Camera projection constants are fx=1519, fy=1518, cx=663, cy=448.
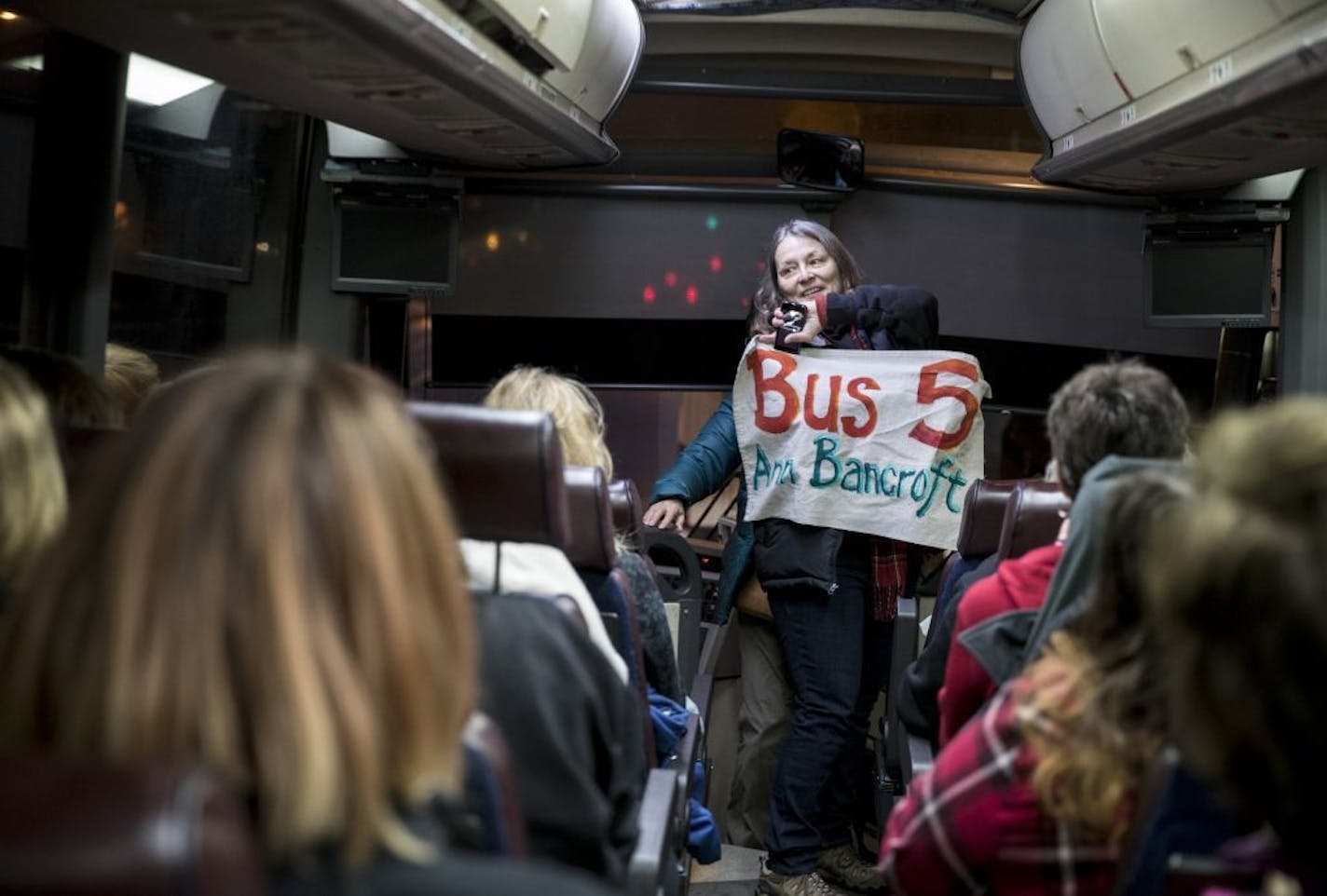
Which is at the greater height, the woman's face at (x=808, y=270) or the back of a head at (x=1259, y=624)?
the woman's face at (x=808, y=270)

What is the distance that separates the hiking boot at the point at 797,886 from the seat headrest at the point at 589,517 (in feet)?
6.26

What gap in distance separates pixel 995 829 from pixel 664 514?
111 inches

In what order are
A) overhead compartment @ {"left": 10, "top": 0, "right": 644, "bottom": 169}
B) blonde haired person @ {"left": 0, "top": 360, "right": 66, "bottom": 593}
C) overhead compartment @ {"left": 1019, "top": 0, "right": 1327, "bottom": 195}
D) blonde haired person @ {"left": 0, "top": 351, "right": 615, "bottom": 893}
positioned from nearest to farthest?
blonde haired person @ {"left": 0, "top": 351, "right": 615, "bottom": 893}
blonde haired person @ {"left": 0, "top": 360, "right": 66, "bottom": 593}
overhead compartment @ {"left": 10, "top": 0, "right": 644, "bottom": 169}
overhead compartment @ {"left": 1019, "top": 0, "right": 1327, "bottom": 195}

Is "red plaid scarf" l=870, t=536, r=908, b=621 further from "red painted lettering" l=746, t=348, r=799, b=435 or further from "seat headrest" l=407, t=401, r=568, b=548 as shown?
"seat headrest" l=407, t=401, r=568, b=548

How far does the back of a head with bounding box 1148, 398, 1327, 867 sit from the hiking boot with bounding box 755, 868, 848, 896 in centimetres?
328

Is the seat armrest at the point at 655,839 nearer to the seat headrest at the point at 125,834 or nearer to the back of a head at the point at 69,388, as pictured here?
the back of a head at the point at 69,388

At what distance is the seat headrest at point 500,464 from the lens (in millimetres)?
2359

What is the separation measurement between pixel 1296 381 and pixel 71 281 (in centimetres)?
381

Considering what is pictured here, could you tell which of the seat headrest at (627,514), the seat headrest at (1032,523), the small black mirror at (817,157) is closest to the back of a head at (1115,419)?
the seat headrest at (1032,523)

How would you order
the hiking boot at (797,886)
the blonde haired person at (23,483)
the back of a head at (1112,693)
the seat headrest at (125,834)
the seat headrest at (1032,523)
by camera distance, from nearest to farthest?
1. the seat headrest at (125,834)
2. the back of a head at (1112,693)
3. the blonde haired person at (23,483)
4. the seat headrest at (1032,523)
5. the hiking boot at (797,886)

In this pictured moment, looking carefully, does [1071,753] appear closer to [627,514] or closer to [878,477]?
[627,514]

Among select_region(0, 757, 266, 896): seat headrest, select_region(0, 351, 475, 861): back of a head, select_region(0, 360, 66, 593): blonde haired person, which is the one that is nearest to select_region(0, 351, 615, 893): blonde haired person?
select_region(0, 351, 475, 861): back of a head

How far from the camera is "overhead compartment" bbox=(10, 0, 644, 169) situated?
3027mm

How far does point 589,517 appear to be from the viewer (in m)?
3.11
